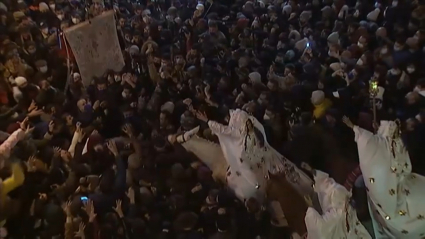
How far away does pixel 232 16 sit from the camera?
751cm

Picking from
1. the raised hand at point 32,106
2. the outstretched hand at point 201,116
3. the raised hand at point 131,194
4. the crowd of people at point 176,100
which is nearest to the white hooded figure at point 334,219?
the crowd of people at point 176,100

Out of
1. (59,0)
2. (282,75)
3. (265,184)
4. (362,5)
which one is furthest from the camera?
(59,0)

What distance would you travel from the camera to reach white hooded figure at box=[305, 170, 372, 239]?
312 centimetres

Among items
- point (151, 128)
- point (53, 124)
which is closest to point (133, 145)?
point (151, 128)

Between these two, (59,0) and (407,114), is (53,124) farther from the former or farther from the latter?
(59,0)

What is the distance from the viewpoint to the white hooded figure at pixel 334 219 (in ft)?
10.2

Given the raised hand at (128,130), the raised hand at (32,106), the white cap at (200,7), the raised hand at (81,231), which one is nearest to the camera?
the raised hand at (81,231)

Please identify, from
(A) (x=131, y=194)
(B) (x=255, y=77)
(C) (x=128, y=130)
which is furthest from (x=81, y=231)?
(B) (x=255, y=77)

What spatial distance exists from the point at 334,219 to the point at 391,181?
0.53m

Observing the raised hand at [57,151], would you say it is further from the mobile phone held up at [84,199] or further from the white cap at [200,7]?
the white cap at [200,7]

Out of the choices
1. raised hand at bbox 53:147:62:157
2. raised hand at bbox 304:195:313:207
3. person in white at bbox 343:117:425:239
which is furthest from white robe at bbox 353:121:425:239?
raised hand at bbox 53:147:62:157

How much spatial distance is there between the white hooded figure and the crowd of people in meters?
0.57

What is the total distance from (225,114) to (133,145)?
3.02ft

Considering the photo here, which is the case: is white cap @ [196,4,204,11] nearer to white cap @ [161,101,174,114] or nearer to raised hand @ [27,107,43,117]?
white cap @ [161,101,174,114]
